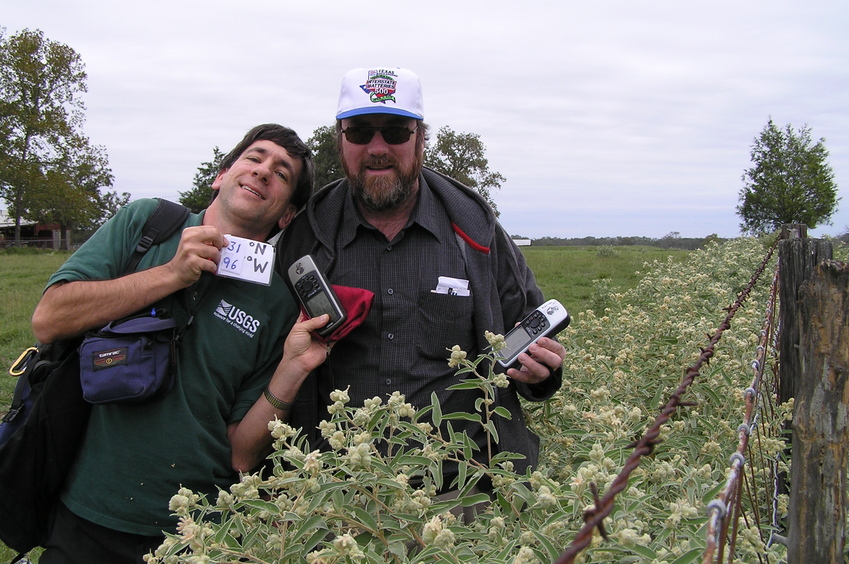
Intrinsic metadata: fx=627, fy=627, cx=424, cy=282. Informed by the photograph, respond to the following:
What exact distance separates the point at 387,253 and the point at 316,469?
1.33m

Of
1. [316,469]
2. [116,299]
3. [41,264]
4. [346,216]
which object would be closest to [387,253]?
[346,216]

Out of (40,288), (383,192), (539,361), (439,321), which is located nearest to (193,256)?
(383,192)

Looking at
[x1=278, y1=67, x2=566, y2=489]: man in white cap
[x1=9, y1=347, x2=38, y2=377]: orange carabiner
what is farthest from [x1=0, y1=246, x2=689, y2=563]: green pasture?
[x1=278, y1=67, x2=566, y2=489]: man in white cap

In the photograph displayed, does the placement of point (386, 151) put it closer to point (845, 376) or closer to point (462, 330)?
point (462, 330)

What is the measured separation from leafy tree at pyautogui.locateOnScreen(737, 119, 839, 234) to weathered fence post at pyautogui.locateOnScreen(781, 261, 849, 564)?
37.1 m

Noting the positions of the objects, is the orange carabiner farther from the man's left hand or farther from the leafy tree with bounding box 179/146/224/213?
the leafy tree with bounding box 179/146/224/213

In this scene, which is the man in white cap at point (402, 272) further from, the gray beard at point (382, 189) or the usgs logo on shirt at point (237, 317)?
the usgs logo on shirt at point (237, 317)

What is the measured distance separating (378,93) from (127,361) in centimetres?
137

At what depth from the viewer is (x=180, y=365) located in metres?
2.28

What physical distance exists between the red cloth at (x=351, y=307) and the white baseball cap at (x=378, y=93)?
712mm

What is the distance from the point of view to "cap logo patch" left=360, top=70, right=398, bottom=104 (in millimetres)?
2521

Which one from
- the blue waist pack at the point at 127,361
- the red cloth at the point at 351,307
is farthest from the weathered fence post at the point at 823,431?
the blue waist pack at the point at 127,361

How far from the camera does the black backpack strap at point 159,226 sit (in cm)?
235

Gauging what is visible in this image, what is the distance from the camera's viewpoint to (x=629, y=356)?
3.18m
